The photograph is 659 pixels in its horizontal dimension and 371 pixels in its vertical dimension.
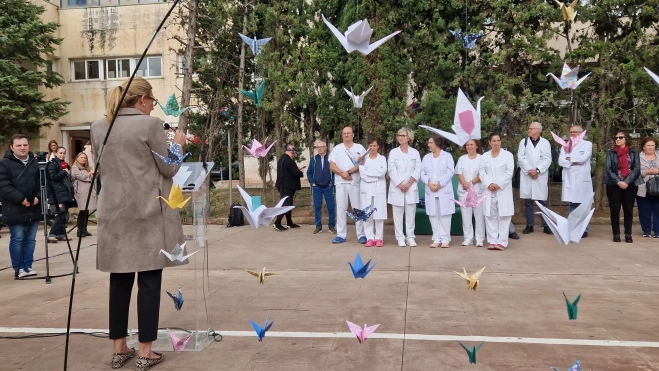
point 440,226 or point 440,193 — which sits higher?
point 440,193

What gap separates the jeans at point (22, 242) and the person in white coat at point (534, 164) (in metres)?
7.66

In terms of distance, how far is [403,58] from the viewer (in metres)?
11.9

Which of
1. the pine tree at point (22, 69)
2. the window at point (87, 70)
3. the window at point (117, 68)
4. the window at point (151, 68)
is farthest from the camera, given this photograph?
the window at point (87, 70)

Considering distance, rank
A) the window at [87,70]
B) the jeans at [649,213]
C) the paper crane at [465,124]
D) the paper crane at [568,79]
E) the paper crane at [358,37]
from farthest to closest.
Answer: the window at [87,70], the paper crane at [568,79], the jeans at [649,213], the paper crane at [465,124], the paper crane at [358,37]

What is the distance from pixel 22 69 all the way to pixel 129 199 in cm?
2188

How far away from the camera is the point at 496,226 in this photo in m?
8.44

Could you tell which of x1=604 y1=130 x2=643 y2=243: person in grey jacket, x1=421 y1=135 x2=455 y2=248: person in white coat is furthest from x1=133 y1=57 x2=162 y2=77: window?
x1=604 y1=130 x2=643 y2=243: person in grey jacket

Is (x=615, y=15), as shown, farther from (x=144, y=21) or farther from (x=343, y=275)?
(x=144, y=21)

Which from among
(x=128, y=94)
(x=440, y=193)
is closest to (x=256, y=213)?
(x=128, y=94)

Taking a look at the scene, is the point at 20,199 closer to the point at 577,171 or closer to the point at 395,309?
the point at 395,309

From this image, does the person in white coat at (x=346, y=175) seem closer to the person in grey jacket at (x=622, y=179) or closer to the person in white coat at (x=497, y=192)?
the person in white coat at (x=497, y=192)

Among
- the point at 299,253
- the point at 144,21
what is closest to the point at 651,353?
the point at 299,253

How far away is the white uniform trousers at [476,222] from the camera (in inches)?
340

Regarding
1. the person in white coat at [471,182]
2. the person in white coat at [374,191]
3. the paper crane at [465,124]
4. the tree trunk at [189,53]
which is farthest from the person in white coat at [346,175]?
the tree trunk at [189,53]
